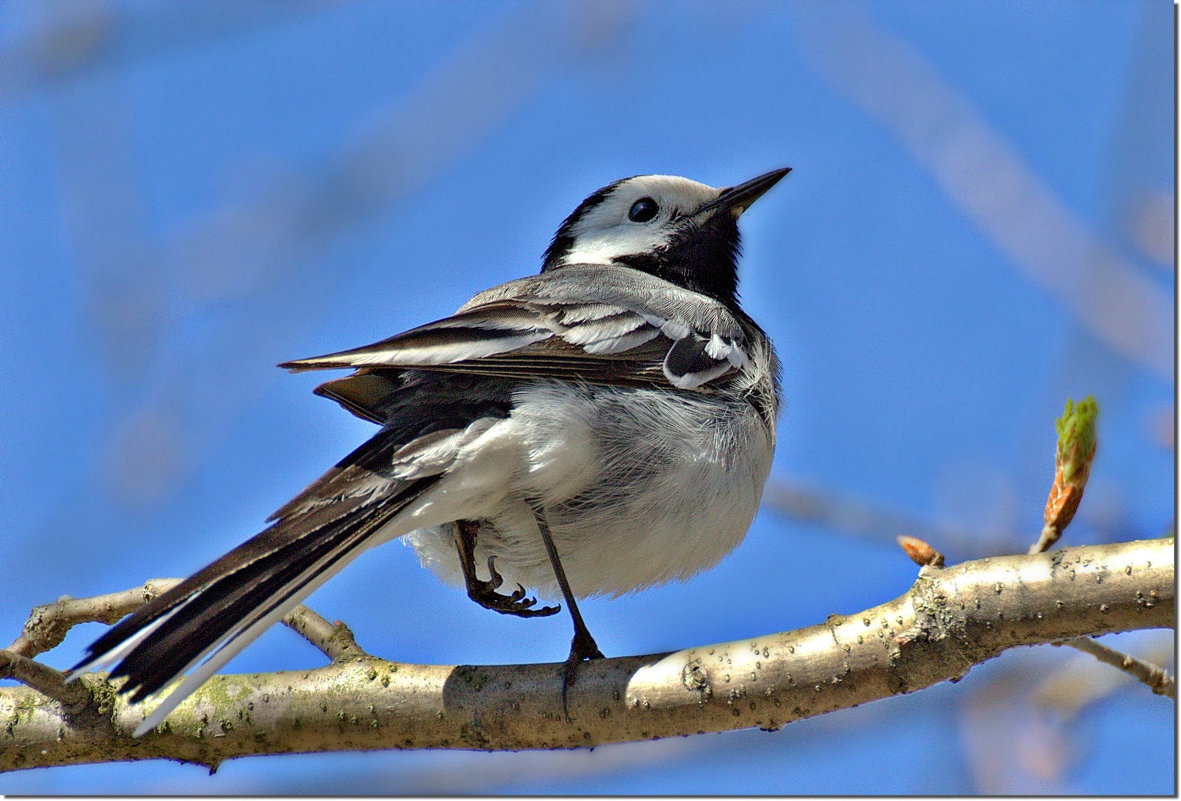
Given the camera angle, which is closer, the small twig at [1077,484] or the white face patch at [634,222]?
the small twig at [1077,484]

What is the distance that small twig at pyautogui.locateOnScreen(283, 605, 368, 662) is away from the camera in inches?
123

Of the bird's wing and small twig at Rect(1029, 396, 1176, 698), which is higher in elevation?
the bird's wing

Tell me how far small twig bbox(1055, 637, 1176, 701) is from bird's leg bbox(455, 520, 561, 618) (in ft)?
5.54

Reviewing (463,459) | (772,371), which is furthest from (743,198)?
(463,459)

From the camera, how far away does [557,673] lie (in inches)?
116

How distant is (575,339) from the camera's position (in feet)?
11.9

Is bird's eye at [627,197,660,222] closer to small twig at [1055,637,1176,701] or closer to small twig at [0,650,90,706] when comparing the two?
small twig at [1055,637,1176,701]

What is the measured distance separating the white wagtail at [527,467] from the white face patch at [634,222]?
2.52ft

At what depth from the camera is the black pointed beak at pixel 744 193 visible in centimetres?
509

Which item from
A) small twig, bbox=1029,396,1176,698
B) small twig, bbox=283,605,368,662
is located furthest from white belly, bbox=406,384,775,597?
small twig, bbox=1029,396,1176,698

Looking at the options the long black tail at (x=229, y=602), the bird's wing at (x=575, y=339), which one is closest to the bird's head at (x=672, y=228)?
the bird's wing at (x=575, y=339)

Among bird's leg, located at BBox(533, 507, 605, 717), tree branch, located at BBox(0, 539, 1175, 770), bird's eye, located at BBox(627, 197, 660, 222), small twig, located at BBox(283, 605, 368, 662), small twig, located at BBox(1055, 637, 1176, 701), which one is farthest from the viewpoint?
bird's eye, located at BBox(627, 197, 660, 222)

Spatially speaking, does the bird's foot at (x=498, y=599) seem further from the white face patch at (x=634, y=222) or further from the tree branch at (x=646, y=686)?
the white face patch at (x=634, y=222)

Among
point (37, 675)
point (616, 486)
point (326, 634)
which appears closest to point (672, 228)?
point (616, 486)
